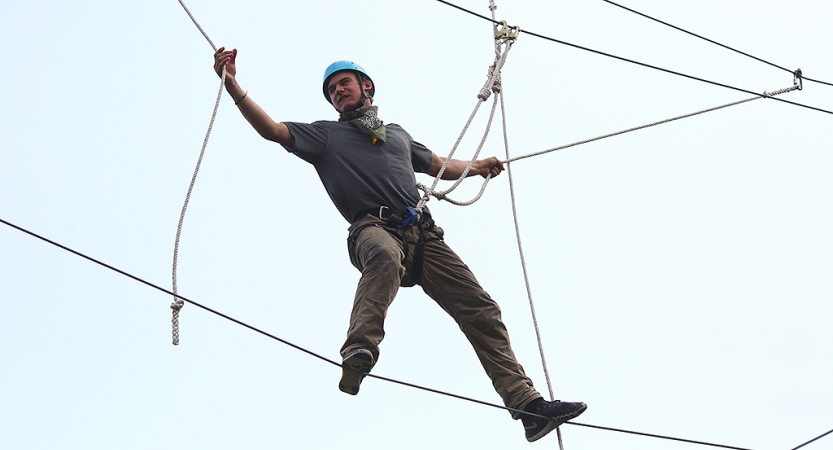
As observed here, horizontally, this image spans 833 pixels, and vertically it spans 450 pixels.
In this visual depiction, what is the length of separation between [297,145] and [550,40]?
1889mm

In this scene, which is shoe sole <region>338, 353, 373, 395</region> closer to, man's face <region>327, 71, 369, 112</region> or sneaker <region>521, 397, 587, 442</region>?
sneaker <region>521, 397, 587, 442</region>

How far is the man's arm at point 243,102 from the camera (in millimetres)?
6359

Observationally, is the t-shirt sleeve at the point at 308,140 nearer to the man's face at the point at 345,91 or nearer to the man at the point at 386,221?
the man at the point at 386,221

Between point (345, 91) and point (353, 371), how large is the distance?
1731 millimetres

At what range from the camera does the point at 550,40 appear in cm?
761

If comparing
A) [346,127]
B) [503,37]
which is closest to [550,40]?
[503,37]

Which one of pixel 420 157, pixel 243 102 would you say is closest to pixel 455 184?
pixel 420 157

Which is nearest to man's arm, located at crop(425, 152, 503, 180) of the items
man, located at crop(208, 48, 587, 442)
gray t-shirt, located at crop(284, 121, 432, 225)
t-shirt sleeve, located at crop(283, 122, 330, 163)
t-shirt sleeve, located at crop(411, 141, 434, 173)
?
t-shirt sleeve, located at crop(411, 141, 434, 173)

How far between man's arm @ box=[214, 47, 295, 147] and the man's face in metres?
0.51

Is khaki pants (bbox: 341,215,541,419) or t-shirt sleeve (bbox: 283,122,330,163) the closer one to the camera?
khaki pants (bbox: 341,215,541,419)

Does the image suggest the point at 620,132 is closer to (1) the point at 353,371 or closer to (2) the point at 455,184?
(2) the point at 455,184

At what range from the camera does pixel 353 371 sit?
5.82 meters

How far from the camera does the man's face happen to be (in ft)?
22.5

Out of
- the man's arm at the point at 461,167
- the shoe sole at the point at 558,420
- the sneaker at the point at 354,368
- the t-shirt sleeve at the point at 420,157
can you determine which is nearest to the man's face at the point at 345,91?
the t-shirt sleeve at the point at 420,157
